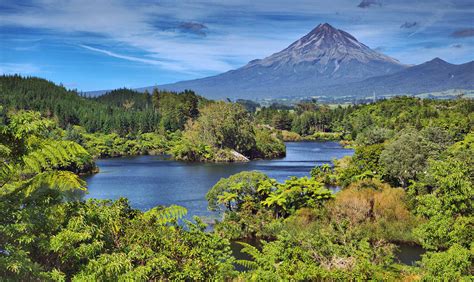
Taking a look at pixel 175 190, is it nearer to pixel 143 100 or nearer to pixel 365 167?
pixel 365 167

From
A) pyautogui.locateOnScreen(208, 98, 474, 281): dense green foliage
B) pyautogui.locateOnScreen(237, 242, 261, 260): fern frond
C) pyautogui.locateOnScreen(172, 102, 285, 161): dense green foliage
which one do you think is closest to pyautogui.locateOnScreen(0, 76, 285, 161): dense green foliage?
pyautogui.locateOnScreen(172, 102, 285, 161): dense green foliage

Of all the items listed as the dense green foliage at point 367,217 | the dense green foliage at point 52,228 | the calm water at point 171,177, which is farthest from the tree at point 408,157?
the dense green foliage at point 52,228

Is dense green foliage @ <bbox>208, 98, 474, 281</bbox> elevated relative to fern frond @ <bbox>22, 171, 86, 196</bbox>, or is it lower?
lower

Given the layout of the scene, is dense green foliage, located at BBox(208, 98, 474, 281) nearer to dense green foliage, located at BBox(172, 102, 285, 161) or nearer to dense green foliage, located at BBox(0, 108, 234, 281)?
dense green foliage, located at BBox(0, 108, 234, 281)

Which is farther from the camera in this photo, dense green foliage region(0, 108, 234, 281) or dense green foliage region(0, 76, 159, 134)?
dense green foliage region(0, 76, 159, 134)

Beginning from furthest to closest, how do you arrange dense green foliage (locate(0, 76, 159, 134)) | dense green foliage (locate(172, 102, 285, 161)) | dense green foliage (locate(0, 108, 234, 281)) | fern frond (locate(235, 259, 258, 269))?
1. dense green foliage (locate(0, 76, 159, 134))
2. dense green foliage (locate(172, 102, 285, 161))
3. fern frond (locate(235, 259, 258, 269))
4. dense green foliage (locate(0, 108, 234, 281))

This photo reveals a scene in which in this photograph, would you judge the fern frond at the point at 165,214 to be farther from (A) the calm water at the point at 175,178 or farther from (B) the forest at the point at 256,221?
(A) the calm water at the point at 175,178

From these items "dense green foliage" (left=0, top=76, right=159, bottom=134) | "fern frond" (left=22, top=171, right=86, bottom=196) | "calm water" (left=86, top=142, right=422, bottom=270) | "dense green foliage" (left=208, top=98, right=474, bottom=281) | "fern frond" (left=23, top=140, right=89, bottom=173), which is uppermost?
"dense green foliage" (left=0, top=76, right=159, bottom=134)

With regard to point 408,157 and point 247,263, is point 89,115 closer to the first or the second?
point 408,157
